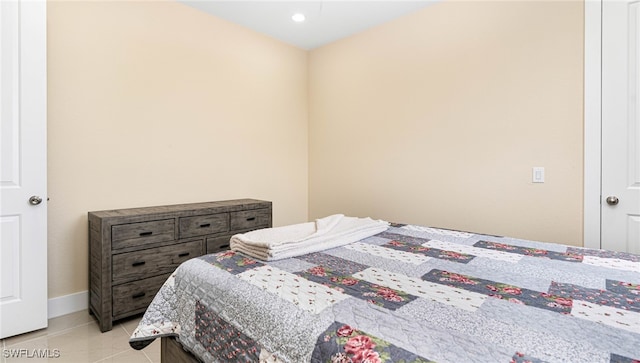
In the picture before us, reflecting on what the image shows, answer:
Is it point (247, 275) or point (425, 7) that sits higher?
point (425, 7)

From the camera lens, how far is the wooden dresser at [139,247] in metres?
2.24

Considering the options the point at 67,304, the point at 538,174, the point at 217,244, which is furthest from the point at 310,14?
the point at 67,304

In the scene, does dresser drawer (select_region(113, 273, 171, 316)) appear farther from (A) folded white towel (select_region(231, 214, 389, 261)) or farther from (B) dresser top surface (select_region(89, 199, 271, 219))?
(A) folded white towel (select_region(231, 214, 389, 261))

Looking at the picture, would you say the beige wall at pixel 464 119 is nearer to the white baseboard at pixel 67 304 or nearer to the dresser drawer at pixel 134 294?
the dresser drawer at pixel 134 294

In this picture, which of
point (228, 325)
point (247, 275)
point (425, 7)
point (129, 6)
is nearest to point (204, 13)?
point (129, 6)

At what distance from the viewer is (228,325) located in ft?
3.67

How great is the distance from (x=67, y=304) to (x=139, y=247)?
0.75 m

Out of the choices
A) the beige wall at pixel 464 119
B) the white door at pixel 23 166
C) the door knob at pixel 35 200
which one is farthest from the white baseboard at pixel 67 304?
the beige wall at pixel 464 119

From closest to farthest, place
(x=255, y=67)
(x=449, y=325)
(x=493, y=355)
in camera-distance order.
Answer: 1. (x=493, y=355)
2. (x=449, y=325)
3. (x=255, y=67)

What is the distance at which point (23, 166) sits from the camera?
6.99 ft

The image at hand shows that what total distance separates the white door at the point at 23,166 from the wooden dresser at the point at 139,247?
33 centimetres

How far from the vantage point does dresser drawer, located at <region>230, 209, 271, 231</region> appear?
2.91m

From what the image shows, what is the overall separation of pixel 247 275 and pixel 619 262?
65.3 inches

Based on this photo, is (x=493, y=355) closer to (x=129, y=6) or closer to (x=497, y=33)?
(x=497, y=33)
